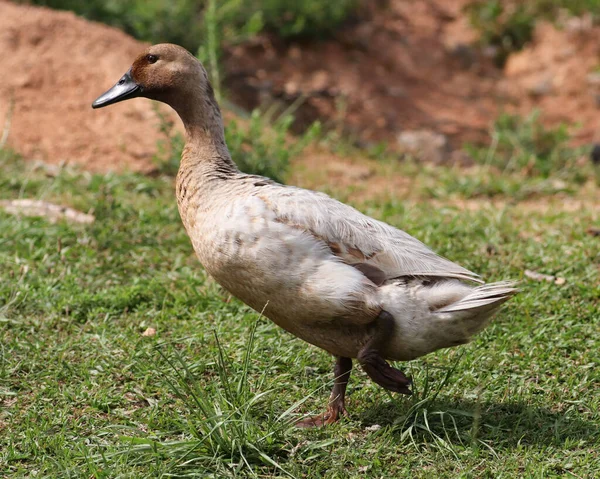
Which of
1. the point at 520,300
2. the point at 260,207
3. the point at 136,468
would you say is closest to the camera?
the point at 136,468

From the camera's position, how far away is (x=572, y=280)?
15.9ft

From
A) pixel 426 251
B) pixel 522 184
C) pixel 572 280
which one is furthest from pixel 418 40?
pixel 426 251

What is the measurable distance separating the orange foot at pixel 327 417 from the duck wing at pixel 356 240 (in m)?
0.63

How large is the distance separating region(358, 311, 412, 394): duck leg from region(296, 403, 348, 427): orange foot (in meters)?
0.34

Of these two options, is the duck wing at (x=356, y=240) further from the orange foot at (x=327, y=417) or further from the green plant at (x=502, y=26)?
the green plant at (x=502, y=26)

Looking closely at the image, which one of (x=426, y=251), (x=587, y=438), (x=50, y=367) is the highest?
(x=426, y=251)

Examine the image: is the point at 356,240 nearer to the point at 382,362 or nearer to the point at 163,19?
the point at 382,362

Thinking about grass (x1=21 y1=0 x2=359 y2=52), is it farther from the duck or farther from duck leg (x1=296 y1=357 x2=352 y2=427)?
duck leg (x1=296 y1=357 x2=352 y2=427)

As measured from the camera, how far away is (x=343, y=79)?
349 inches

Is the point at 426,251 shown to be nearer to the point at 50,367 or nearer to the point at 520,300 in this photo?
the point at 520,300

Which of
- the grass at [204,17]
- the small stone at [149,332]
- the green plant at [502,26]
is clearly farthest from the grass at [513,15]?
the small stone at [149,332]

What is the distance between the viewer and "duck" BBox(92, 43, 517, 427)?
341 centimetres

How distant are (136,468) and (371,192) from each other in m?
3.88

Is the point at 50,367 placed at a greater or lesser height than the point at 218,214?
lesser
